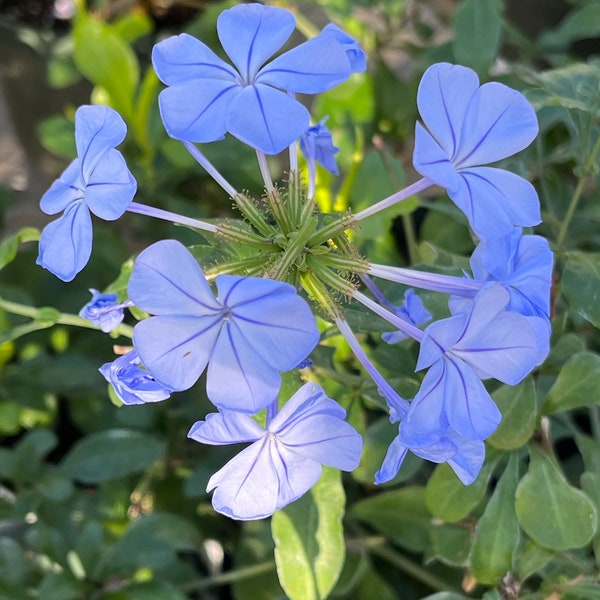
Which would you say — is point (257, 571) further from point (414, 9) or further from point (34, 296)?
point (414, 9)

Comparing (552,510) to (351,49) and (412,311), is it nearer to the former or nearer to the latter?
(412,311)

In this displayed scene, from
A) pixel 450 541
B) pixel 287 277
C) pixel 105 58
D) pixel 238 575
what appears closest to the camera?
pixel 287 277

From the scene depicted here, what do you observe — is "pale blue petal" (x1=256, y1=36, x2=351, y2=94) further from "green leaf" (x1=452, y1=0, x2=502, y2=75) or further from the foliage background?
"green leaf" (x1=452, y1=0, x2=502, y2=75)

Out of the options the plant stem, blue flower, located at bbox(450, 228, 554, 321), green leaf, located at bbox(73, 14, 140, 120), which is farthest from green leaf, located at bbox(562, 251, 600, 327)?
green leaf, located at bbox(73, 14, 140, 120)

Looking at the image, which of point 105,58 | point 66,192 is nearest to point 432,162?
point 66,192

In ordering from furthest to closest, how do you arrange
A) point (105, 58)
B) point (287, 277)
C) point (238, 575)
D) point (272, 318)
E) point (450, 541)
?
point (105, 58) → point (238, 575) → point (450, 541) → point (287, 277) → point (272, 318)

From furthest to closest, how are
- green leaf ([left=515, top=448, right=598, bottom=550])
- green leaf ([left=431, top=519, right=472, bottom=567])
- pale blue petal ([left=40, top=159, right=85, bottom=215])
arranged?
green leaf ([left=431, top=519, right=472, bottom=567]), green leaf ([left=515, top=448, right=598, bottom=550]), pale blue petal ([left=40, top=159, right=85, bottom=215])

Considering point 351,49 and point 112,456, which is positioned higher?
point 351,49
